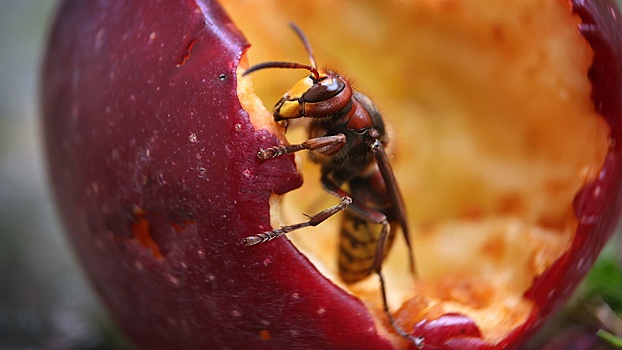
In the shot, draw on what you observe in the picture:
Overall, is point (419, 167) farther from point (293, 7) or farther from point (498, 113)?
point (293, 7)

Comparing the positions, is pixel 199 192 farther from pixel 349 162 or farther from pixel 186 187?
pixel 349 162

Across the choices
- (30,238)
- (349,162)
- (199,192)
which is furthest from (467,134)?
(30,238)

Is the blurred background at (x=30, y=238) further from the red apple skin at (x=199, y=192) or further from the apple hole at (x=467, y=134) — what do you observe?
the apple hole at (x=467, y=134)

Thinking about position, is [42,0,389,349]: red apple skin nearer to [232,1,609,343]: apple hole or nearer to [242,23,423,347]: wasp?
[242,23,423,347]: wasp

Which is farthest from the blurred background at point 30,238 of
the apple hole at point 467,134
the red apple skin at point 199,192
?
the apple hole at point 467,134

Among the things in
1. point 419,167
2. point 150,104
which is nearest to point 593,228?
point 419,167

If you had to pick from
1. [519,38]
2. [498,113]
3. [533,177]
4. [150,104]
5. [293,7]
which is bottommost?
[533,177]
